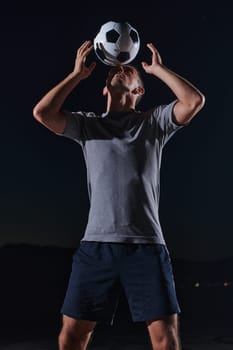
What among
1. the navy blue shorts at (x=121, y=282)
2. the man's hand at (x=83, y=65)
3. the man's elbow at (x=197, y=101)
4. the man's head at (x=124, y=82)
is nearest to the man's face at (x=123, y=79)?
the man's head at (x=124, y=82)

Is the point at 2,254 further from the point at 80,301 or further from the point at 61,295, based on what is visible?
the point at 80,301

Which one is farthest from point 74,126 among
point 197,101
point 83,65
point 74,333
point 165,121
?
point 74,333

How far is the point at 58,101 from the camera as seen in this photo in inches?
77.6

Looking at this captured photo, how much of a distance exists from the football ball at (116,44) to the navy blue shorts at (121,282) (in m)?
0.89

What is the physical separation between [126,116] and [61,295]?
482 cm

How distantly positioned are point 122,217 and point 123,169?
0.18 meters

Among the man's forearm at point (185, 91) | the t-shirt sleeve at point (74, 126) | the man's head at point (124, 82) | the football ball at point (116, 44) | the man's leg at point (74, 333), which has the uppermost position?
the football ball at point (116, 44)

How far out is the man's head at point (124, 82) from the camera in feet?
6.86

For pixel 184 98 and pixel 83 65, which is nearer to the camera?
pixel 184 98

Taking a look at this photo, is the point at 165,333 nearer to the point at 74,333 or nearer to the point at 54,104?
the point at 74,333

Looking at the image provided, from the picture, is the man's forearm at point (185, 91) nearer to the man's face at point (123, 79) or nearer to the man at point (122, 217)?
the man at point (122, 217)

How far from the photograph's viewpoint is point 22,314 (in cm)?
610

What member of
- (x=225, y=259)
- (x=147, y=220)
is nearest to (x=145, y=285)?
(x=147, y=220)

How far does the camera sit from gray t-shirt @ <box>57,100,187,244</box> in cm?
189
